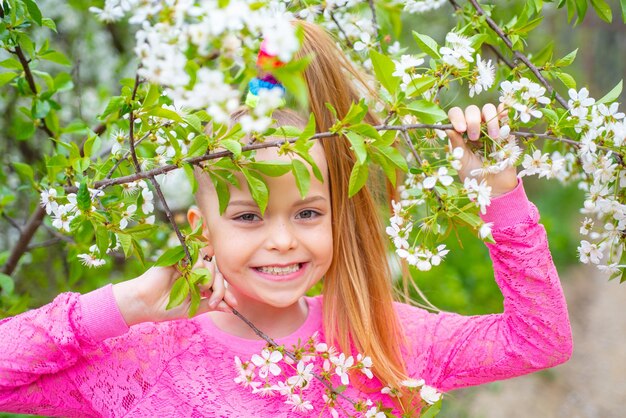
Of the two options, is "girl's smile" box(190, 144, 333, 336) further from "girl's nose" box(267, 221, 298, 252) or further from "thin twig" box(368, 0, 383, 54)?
"thin twig" box(368, 0, 383, 54)

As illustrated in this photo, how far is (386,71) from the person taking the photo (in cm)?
137

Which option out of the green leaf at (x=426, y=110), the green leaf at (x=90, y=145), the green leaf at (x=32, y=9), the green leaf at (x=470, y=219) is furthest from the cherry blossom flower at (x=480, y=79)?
the green leaf at (x=32, y=9)

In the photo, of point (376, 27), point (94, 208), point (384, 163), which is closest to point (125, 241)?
point (94, 208)

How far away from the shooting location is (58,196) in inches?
64.0

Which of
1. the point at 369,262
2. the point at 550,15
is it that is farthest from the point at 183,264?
the point at 550,15

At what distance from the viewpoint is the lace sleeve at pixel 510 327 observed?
5.51ft

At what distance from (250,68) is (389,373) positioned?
1.02 m

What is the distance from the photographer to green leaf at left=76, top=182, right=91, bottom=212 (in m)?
1.44

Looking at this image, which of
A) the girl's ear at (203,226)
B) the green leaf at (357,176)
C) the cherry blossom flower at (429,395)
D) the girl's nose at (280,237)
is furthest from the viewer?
the girl's ear at (203,226)

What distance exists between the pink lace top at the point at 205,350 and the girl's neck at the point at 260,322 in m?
0.02

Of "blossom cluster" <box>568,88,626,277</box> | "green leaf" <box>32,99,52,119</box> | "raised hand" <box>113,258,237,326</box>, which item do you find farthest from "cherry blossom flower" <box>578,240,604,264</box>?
"green leaf" <box>32,99,52,119</box>

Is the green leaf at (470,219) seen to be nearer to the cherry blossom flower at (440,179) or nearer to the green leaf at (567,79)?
the cherry blossom flower at (440,179)

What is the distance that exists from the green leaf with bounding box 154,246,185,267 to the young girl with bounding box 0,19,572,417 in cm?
12

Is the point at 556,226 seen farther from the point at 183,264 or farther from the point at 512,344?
the point at 183,264
